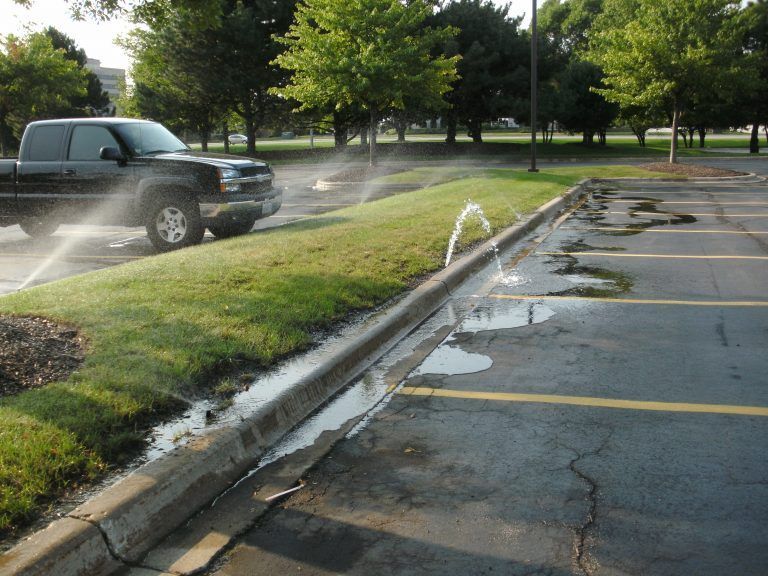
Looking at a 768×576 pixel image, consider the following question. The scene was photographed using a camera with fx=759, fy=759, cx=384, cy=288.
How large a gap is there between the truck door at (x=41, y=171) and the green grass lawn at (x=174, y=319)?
11.7 feet

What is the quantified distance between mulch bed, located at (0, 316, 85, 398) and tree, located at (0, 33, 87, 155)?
40.3 metres

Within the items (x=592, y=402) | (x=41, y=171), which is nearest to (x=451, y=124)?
(x=41, y=171)

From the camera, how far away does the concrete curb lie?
2943mm

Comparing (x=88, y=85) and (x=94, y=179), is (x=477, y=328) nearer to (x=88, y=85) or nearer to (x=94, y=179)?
(x=94, y=179)

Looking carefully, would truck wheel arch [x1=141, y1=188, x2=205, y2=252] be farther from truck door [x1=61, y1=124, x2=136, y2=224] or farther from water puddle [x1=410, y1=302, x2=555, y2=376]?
water puddle [x1=410, y1=302, x2=555, y2=376]

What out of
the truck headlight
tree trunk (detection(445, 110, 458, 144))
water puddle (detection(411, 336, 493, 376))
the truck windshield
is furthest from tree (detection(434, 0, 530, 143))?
water puddle (detection(411, 336, 493, 376))

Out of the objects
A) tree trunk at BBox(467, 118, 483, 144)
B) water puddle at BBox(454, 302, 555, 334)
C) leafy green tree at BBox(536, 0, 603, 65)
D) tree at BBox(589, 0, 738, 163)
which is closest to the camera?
water puddle at BBox(454, 302, 555, 334)

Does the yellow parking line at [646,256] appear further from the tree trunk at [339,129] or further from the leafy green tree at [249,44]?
the tree trunk at [339,129]

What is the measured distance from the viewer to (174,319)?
604 cm

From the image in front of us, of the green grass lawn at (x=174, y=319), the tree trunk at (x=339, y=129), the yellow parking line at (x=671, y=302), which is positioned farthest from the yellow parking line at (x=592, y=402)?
the tree trunk at (x=339, y=129)

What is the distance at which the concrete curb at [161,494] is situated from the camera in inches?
116

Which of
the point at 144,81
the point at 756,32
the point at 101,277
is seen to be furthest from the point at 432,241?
the point at 144,81

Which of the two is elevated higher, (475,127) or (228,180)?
(475,127)

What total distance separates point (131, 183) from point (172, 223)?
0.91m
